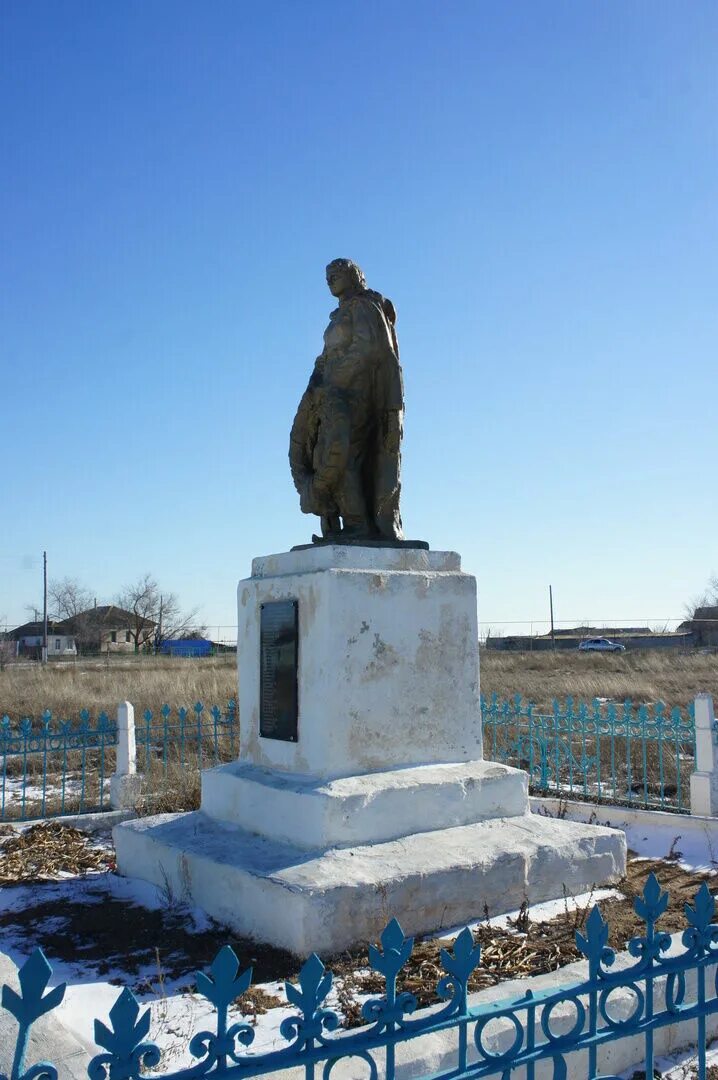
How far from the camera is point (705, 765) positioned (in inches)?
274

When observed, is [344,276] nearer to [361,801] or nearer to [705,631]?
[361,801]

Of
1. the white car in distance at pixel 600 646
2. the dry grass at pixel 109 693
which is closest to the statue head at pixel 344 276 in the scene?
the dry grass at pixel 109 693

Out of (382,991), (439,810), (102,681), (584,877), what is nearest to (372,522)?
(439,810)

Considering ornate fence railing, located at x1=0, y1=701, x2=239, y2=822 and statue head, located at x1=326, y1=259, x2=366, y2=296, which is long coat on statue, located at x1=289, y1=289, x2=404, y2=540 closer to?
statue head, located at x1=326, y1=259, x2=366, y2=296

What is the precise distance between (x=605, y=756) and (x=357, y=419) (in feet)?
23.5

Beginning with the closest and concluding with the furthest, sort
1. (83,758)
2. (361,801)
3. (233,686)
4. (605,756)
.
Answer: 1. (361,801)
2. (83,758)
3. (605,756)
4. (233,686)

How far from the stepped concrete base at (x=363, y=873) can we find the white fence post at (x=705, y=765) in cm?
203

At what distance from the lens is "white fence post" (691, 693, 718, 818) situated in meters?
6.88

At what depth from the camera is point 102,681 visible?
1955cm

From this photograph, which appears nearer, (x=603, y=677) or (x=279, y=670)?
(x=279, y=670)

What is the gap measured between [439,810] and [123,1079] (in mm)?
3380

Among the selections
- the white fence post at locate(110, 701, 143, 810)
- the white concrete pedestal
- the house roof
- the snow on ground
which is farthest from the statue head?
the house roof

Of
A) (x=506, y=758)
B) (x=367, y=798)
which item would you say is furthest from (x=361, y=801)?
(x=506, y=758)

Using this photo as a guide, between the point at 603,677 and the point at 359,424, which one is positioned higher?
the point at 359,424
